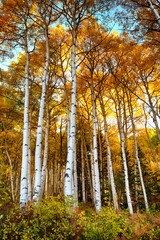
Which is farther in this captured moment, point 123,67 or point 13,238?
point 123,67

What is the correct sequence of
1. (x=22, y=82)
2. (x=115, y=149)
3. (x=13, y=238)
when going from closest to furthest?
(x=13, y=238) < (x=22, y=82) < (x=115, y=149)

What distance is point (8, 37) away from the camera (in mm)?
6375

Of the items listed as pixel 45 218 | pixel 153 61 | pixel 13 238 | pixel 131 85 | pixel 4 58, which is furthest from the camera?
pixel 131 85

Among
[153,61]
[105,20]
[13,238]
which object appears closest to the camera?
[13,238]

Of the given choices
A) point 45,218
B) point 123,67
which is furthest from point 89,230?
point 123,67

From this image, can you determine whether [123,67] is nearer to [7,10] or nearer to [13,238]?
[7,10]

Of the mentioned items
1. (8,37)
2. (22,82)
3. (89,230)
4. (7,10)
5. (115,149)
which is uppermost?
(7,10)

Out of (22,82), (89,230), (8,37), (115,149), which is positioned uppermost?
(8,37)

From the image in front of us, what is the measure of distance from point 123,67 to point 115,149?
34.4ft

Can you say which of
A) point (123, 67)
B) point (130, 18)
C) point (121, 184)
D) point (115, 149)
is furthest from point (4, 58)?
point (115, 149)

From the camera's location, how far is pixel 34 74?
8.82m

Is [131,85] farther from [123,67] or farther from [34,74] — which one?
[34,74]

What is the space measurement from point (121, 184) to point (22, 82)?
11094 mm

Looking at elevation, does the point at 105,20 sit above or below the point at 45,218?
above
